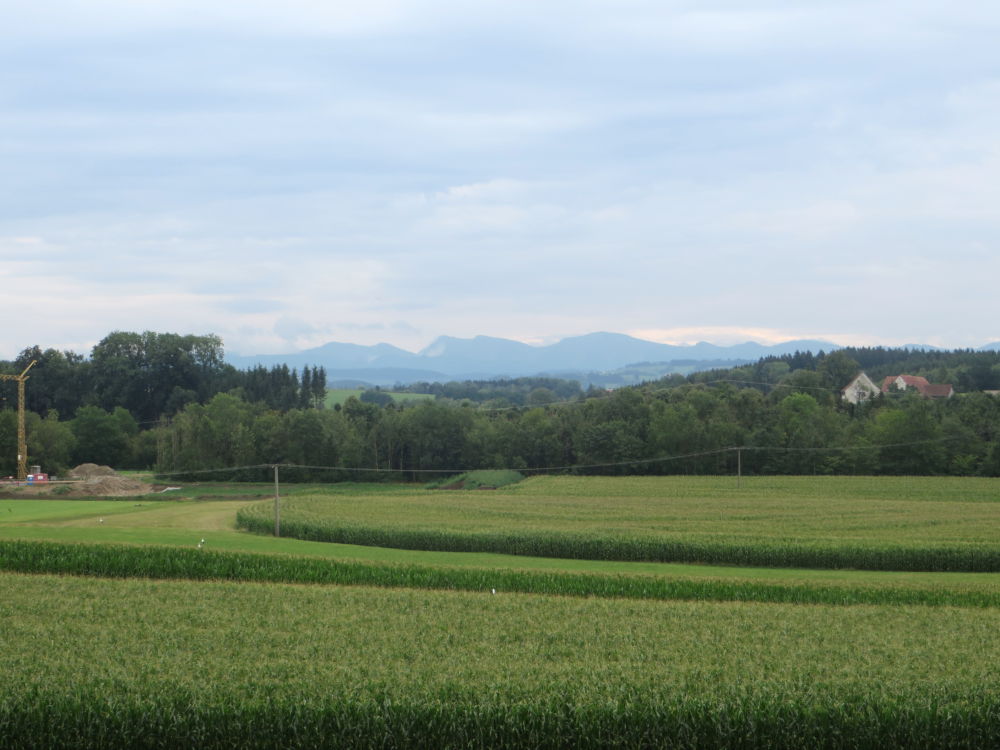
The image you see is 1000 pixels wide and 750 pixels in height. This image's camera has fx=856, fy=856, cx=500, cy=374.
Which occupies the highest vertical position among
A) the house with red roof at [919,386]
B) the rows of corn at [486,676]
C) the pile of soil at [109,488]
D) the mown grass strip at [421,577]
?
the house with red roof at [919,386]

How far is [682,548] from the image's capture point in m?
34.8

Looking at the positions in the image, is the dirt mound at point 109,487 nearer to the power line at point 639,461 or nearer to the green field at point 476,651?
the power line at point 639,461

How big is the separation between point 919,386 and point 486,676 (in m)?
145

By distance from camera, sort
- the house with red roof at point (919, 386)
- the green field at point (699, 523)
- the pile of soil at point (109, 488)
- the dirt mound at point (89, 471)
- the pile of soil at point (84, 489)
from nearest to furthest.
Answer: the green field at point (699, 523) → the pile of soil at point (84, 489) → the pile of soil at point (109, 488) → the dirt mound at point (89, 471) → the house with red roof at point (919, 386)

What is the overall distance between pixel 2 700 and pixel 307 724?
4833 millimetres

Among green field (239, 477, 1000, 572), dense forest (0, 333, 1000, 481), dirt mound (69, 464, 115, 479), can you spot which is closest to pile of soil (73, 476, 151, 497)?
dirt mound (69, 464, 115, 479)

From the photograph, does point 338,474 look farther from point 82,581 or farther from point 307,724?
point 307,724

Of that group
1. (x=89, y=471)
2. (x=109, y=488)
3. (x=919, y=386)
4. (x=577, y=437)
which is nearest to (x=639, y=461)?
(x=577, y=437)

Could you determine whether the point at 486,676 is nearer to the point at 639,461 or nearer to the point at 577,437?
the point at 639,461

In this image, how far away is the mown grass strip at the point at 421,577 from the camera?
81.6ft

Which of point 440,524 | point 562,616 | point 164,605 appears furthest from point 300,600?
point 440,524

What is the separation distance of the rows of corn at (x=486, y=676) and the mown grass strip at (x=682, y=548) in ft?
39.4

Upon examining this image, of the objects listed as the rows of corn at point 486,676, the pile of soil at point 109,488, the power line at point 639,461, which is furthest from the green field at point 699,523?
the pile of soil at point 109,488

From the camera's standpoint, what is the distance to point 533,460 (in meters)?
90.1
